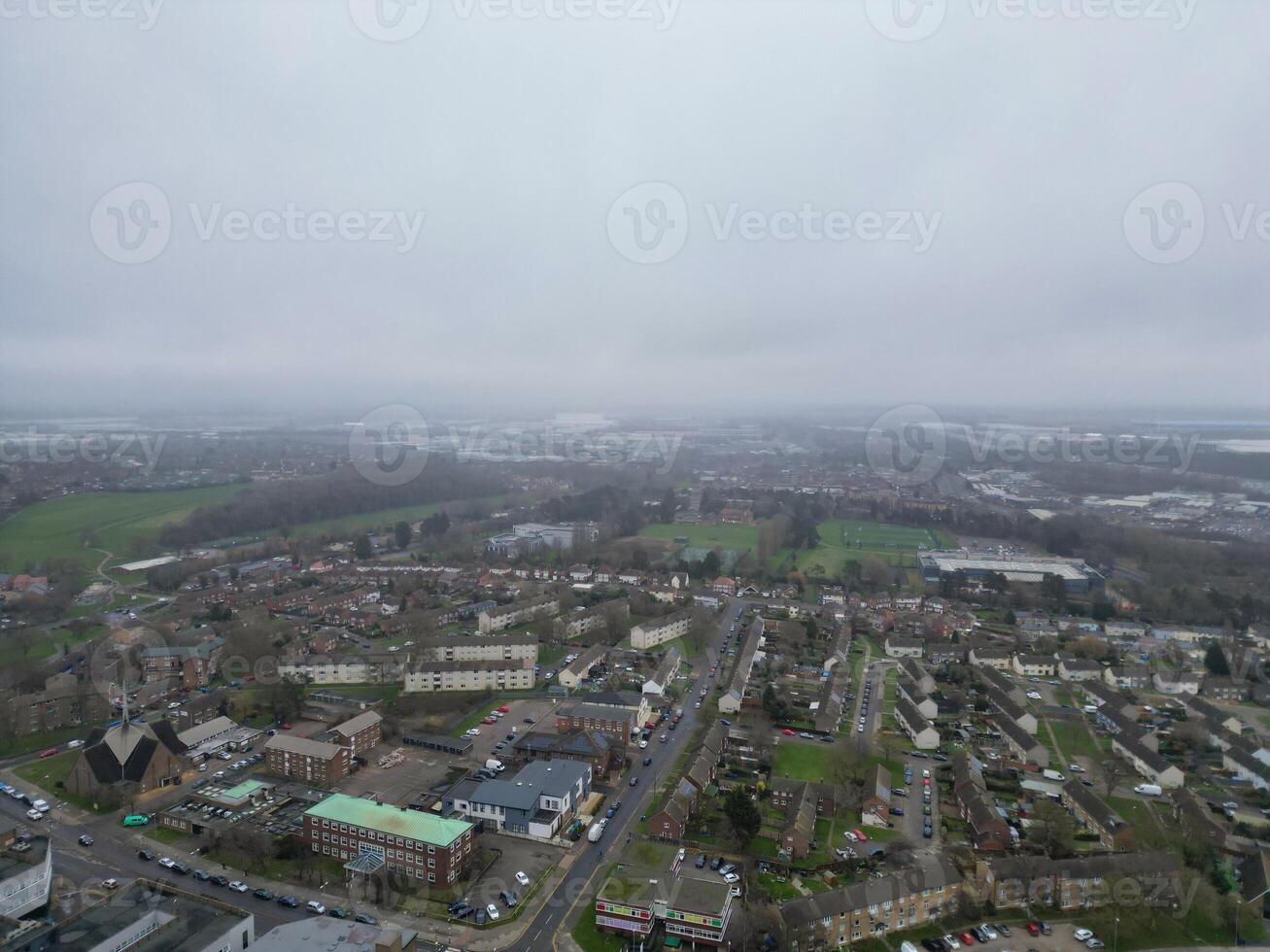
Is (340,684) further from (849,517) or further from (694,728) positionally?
(849,517)

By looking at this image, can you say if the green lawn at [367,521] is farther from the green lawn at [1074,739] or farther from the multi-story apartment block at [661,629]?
the green lawn at [1074,739]

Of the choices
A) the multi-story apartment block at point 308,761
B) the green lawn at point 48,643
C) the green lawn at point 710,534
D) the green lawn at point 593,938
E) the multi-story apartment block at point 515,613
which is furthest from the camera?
the green lawn at point 710,534

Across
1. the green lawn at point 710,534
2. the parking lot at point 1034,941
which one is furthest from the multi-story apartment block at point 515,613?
the parking lot at point 1034,941

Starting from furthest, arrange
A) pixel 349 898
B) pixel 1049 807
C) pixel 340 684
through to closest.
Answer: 1. pixel 340 684
2. pixel 1049 807
3. pixel 349 898

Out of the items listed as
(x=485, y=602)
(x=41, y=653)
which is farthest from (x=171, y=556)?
(x=485, y=602)

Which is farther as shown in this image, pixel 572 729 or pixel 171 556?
pixel 171 556

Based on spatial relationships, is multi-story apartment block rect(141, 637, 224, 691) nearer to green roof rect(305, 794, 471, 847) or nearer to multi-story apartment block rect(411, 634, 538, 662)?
multi-story apartment block rect(411, 634, 538, 662)
